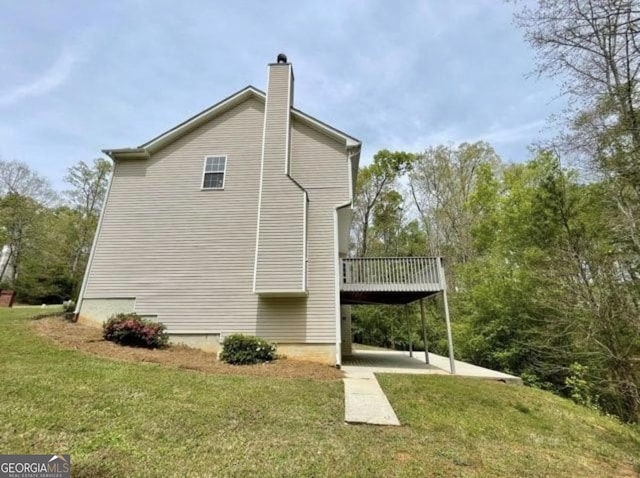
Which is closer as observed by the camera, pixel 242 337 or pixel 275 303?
pixel 242 337

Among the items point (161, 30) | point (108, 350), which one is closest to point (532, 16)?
point (161, 30)

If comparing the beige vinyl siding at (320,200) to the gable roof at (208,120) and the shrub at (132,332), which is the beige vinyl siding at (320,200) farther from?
the shrub at (132,332)

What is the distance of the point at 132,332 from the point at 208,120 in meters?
7.27

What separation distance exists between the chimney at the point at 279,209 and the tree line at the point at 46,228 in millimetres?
19469

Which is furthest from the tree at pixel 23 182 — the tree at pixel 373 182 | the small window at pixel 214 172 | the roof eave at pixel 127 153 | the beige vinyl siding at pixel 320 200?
the beige vinyl siding at pixel 320 200

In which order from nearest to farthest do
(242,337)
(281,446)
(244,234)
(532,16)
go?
(281,446), (532,16), (242,337), (244,234)

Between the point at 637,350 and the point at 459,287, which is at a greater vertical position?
the point at 459,287

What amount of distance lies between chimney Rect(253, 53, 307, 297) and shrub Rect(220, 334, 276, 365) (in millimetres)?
1317

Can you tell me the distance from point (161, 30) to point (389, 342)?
1788cm

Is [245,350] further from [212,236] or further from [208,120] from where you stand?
[208,120]

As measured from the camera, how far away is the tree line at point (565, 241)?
6.91 meters

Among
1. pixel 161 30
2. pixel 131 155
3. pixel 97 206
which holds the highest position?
pixel 97 206

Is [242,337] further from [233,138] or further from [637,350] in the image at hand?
[637,350]

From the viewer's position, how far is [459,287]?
57.6 feet
